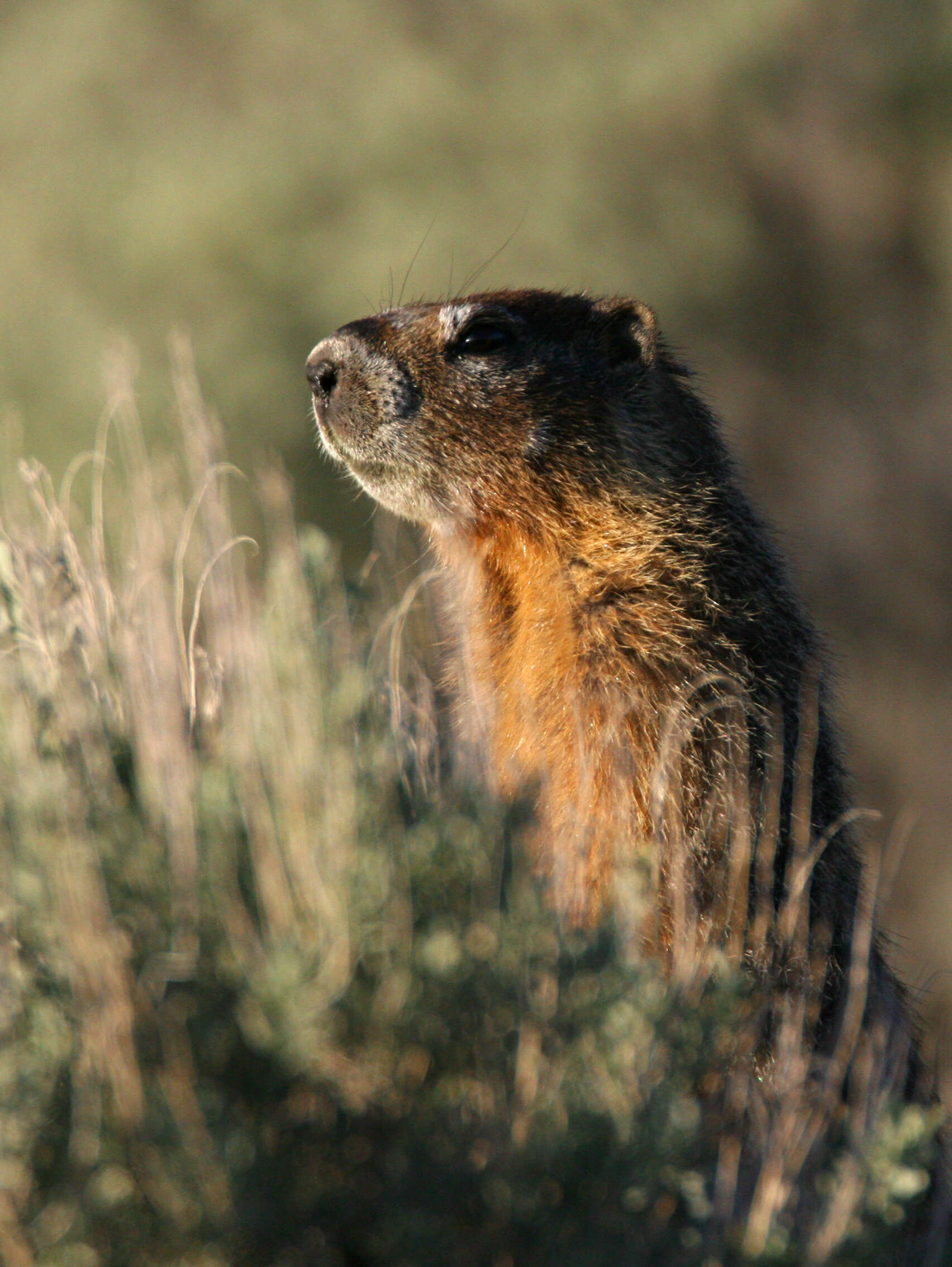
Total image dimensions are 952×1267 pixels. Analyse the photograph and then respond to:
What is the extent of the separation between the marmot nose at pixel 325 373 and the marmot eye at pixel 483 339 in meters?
0.41

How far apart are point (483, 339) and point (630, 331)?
0.55m

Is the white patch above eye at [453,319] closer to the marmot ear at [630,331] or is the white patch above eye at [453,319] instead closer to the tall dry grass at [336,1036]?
the marmot ear at [630,331]

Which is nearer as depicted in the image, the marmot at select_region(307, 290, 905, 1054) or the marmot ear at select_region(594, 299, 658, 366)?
the marmot at select_region(307, 290, 905, 1054)

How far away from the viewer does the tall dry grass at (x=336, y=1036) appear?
7.09 ft

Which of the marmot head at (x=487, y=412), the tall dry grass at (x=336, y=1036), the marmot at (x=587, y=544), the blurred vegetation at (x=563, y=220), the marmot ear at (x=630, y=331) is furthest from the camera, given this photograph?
the blurred vegetation at (x=563, y=220)

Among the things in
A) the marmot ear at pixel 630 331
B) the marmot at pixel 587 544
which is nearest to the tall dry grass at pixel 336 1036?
the marmot at pixel 587 544

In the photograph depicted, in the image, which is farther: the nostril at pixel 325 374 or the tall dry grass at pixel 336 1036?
the nostril at pixel 325 374

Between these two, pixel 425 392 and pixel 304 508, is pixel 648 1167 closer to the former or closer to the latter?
pixel 425 392

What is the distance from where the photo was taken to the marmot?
403 cm

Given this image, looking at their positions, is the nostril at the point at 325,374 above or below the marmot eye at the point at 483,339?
below

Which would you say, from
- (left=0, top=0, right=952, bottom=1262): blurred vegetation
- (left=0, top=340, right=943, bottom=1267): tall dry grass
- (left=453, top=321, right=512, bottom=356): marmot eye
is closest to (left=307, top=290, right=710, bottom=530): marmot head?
(left=453, top=321, right=512, bottom=356): marmot eye

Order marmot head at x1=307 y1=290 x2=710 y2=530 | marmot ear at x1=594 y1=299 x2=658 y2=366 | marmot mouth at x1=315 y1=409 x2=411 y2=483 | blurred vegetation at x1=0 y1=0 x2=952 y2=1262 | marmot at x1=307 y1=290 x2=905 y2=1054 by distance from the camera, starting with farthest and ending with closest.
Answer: blurred vegetation at x1=0 y1=0 x2=952 y2=1262
marmot ear at x1=594 y1=299 x2=658 y2=366
marmot mouth at x1=315 y1=409 x2=411 y2=483
marmot head at x1=307 y1=290 x2=710 y2=530
marmot at x1=307 y1=290 x2=905 y2=1054

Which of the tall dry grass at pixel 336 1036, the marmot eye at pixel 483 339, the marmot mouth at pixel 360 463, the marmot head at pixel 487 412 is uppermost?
the marmot eye at pixel 483 339

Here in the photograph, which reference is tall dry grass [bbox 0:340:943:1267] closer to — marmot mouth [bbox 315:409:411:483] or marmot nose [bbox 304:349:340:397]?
marmot mouth [bbox 315:409:411:483]
